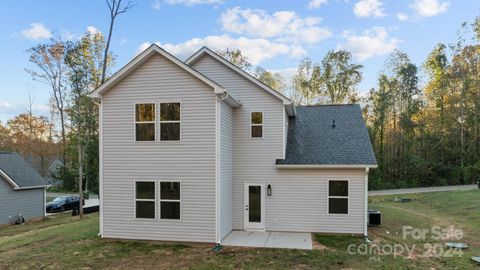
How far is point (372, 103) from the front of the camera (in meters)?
31.5

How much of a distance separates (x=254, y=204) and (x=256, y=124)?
3.15 metres

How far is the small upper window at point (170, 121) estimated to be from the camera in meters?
10.4

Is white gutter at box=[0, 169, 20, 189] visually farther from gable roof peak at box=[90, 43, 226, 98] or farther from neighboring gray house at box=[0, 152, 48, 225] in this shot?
gable roof peak at box=[90, 43, 226, 98]

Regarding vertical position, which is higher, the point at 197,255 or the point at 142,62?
the point at 142,62

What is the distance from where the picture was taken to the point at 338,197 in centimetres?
1148

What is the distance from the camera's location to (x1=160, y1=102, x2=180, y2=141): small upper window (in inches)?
410

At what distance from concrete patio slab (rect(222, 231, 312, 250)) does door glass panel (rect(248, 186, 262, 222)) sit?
630 mm

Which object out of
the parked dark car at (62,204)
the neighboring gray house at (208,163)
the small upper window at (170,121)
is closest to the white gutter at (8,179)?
the parked dark car at (62,204)

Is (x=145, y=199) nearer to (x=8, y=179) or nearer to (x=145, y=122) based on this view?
(x=145, y=122)

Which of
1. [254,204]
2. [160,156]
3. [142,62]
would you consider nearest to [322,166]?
[254,204]

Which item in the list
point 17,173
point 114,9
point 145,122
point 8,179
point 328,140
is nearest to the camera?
point 145,122

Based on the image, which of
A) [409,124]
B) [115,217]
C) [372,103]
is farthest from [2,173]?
[409,124]

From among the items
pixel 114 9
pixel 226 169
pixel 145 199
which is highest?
pixel 114 9

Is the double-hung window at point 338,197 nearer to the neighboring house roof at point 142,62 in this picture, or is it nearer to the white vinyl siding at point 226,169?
the white vinyl siding at point 226,169
